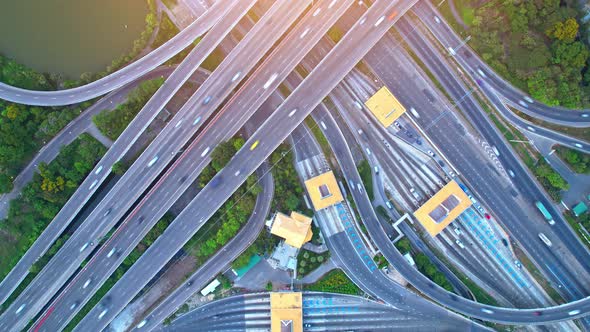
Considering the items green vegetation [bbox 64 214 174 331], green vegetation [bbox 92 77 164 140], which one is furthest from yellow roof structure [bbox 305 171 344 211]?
green vegetation [bbox 92 77 164 140]

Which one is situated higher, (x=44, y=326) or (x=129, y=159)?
(x=129, y=159)

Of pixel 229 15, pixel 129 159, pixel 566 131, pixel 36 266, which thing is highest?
pixel 229 15

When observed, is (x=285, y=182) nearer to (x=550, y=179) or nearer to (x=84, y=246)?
(x=84, y=246)

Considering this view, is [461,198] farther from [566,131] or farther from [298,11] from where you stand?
[298,11]

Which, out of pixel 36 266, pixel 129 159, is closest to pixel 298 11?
pixel 129 159

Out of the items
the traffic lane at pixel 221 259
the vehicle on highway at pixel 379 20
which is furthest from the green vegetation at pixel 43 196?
the vehicle on highway at pixel 379 20

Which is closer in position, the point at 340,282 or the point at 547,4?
the point at 547,4
